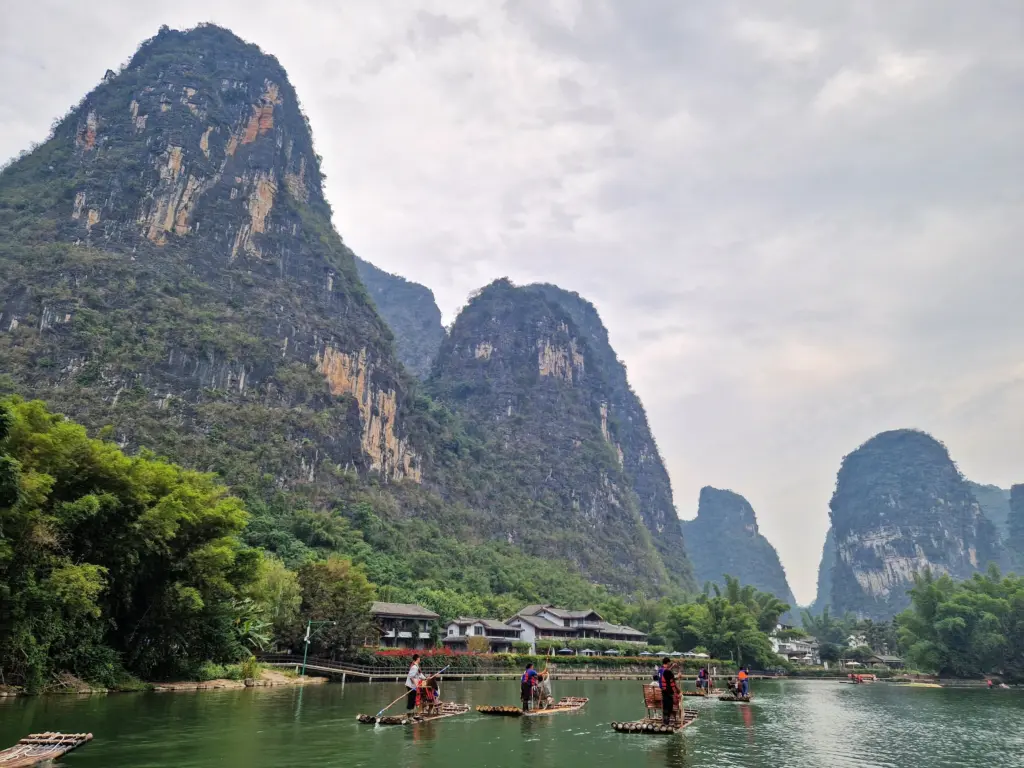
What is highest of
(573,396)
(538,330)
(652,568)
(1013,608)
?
(538,330)

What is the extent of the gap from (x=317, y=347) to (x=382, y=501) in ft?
90.5

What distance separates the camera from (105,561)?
88.1ft

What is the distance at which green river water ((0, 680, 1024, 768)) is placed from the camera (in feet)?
51.3

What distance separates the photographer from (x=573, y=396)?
7072 inches

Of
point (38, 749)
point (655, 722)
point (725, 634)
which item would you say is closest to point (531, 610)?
point (725, 634)

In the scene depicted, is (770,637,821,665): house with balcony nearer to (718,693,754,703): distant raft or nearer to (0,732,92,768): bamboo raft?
(718,693,754,703): distant raft

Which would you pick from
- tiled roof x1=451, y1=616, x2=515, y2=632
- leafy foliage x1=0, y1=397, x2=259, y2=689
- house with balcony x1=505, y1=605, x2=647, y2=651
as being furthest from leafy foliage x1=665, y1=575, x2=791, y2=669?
leafy foliage x1=0, y1=397, x2=259, y2=689

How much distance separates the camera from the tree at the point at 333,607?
4669 cm

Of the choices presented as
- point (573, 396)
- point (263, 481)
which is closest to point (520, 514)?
point (573, 396)

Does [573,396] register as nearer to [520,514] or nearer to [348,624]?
[520,514]

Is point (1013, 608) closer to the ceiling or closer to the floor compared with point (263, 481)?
closer to the floor

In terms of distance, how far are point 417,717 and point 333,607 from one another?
27.2 meters

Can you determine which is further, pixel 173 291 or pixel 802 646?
pixel 802 646

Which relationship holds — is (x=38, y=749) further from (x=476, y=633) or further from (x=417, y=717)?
(x=476, y=633)
